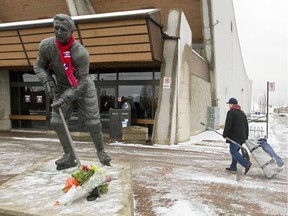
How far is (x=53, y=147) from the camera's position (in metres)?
10.3

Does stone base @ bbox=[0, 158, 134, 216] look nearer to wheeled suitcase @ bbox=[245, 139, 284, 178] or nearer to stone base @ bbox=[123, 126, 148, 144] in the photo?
wheeled suitcase @ bbox=[245, 139, 284, 178]

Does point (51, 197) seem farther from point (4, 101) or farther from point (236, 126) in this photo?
point (4, 101)

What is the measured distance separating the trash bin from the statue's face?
767 cm

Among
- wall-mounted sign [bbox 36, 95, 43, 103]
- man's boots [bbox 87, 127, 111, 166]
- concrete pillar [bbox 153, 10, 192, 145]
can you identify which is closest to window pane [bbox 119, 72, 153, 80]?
concrete pillar [bbox 153, 10, 192, 145]

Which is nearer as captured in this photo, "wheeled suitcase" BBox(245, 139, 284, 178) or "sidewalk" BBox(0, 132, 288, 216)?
"sidewalk" BBox(0, 132, 288, 216)

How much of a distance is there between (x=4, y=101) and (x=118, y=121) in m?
7.07

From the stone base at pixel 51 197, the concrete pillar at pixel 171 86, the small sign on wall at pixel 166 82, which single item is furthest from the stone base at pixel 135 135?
the stone base at pixel 51 197

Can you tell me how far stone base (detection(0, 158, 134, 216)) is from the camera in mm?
3170

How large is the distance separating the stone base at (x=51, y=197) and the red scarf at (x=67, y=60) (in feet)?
4.80

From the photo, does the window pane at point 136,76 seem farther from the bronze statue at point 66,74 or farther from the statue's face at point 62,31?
the statue's face at point 62,31

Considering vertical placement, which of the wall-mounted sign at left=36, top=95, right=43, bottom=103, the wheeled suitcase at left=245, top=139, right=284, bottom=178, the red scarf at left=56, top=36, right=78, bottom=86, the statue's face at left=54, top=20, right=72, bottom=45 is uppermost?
the statue's face at left=54, top=20, right=72, bottom=45

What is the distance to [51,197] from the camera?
11.6ft

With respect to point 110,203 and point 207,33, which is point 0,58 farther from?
point 110,203

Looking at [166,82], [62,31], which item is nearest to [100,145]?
[62,31]
